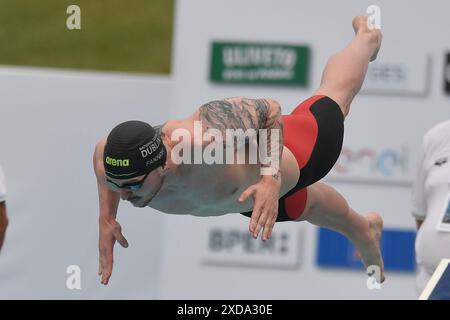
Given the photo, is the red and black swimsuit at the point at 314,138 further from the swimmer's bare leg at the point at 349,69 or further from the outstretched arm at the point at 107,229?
the outstretched arm at the point at 107,229

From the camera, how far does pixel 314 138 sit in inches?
189

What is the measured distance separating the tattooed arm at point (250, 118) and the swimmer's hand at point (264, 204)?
0.31ft

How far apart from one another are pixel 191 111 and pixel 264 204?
288 cm

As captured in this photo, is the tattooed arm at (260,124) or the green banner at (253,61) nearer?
the tattooed arm at (260,124)

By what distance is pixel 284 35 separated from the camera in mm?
6703

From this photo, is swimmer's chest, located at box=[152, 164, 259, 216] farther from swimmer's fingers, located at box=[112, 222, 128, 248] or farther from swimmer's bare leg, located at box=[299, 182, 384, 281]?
swimmer's bare leg, located at box=[299, 182, 384, 281]

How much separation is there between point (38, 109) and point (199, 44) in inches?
41.6

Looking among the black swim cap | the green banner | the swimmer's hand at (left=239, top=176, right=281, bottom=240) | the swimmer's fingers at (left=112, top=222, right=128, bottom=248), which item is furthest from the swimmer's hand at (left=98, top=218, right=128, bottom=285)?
the green banner

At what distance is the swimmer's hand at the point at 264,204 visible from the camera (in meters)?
3.81

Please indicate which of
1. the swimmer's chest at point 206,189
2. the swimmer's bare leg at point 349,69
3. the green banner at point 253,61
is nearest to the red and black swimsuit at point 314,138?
the swimmer's bare leg at point 349,69

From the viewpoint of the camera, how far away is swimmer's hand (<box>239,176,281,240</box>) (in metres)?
3.81

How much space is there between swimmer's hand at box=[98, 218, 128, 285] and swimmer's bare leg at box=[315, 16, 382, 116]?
1169 mm

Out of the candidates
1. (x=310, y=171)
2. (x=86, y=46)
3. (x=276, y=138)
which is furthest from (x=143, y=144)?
(x=86, y=46)
